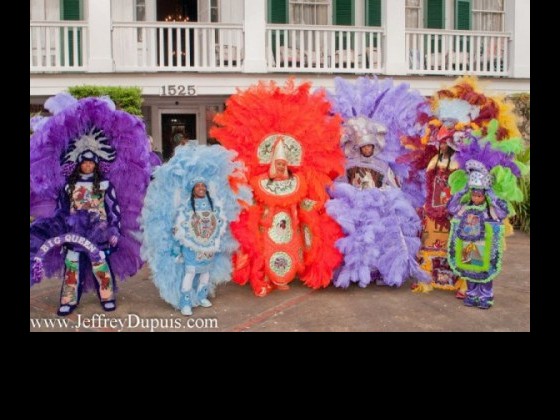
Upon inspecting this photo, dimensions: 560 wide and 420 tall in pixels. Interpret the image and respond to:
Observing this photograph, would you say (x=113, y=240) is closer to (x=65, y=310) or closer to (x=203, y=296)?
(x=65, y=310)

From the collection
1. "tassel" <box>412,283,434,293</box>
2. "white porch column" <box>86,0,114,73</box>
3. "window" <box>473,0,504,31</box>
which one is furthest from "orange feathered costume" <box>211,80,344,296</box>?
"window" <box>473,0,504,31</box>

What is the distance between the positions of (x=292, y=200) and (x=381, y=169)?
40.2 inches

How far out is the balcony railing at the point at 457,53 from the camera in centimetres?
1173

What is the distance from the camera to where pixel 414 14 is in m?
13.2

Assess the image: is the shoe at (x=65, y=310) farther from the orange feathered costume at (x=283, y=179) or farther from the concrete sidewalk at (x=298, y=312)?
the orange feathered costume at (x=283, y=179)

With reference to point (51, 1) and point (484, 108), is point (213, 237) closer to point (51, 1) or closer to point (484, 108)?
point (484, 108)

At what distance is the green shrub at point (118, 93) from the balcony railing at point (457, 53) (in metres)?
5.56

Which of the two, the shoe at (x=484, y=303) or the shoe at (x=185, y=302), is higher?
the shoe at (x=185, y=302)

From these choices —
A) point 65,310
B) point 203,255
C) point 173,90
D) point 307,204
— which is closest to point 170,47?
point 173,90

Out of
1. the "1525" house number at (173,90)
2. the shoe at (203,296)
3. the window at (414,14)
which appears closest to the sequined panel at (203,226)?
the shoe at (203,296)

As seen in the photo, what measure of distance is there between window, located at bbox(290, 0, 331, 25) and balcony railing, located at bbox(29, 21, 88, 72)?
4.55 meters

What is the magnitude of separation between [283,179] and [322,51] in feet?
22.9

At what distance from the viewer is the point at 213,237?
500 cm

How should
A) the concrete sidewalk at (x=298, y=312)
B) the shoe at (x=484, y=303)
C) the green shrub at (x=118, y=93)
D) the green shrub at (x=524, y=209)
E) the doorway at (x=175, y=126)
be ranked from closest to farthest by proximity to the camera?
1. the concrete sidewalk at (x=298, y=312)
2. the shoe at (x=484, y=303)
3. the green shrub at (x=524, y=209)
4. the green shrub at (x=118, y=93)
5. the doorway at (x=175, y=126)
